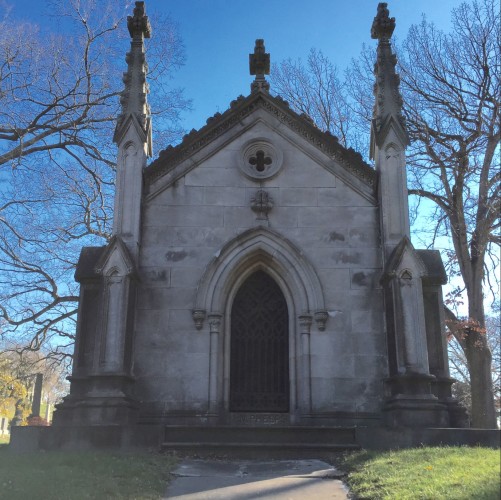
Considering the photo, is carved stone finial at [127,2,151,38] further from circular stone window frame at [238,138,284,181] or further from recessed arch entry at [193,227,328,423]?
recessed arch entry at [193,227,328,423]

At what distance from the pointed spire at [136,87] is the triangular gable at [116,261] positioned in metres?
2.48

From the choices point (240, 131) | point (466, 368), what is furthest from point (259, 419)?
point (466, 368)

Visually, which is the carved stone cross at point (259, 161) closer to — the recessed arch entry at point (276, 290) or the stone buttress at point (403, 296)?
the recessed arch entry at point (276, 290)

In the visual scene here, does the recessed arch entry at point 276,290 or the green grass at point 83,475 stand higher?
the recessed arch entry at point 276,290

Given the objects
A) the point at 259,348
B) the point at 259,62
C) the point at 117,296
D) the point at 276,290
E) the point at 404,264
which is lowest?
the point at 259,348

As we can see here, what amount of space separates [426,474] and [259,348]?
516 centimetres

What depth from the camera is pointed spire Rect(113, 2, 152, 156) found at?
40.2 ft

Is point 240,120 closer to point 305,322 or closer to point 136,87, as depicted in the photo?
point 136,87

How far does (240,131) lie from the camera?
499 inches

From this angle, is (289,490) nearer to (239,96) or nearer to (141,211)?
(141,211)

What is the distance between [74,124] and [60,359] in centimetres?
1009

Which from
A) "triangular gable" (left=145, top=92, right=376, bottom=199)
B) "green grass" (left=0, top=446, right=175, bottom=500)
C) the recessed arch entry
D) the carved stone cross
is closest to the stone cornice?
"triangular gable" (left=145, top=92, right=376, bottom=199)

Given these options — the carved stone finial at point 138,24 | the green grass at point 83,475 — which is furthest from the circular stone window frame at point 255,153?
the green grass at point 83,475

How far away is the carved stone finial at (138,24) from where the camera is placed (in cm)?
1299
